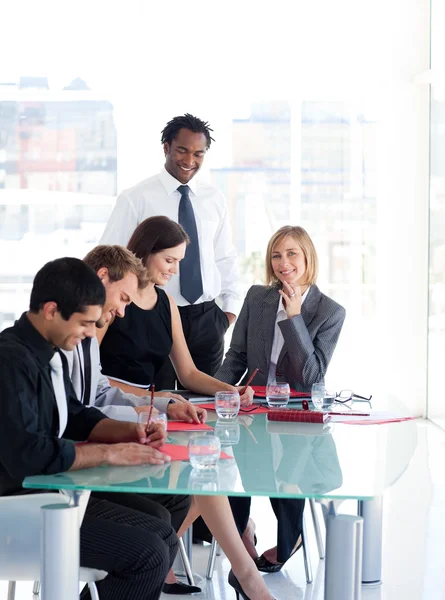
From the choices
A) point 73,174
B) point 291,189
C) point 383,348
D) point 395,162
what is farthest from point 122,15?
point 383,348

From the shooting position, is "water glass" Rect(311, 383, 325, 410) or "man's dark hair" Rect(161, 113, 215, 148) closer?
"water glass" Rect(311, 383, 325, 410)

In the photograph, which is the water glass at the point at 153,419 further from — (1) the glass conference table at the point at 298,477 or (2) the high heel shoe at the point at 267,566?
(2) the high heel shoe at the point at 267,566

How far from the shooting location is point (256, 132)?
23.5 feet

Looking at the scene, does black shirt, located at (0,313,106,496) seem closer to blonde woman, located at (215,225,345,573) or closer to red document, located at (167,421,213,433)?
red document, located at (167,421,213,433)

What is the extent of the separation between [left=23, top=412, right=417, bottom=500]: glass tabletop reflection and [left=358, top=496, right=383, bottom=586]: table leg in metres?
0.55

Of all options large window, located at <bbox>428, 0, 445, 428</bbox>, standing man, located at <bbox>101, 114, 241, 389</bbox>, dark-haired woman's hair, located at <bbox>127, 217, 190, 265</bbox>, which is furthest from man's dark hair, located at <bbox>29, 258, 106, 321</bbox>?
large window, located at <bbox>428, 0, 445, 428</bbox>

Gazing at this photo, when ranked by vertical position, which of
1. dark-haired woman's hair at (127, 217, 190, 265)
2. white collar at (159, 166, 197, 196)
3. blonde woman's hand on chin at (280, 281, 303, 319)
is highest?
white collar at (159, 166, 197, 196)

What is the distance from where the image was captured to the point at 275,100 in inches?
281

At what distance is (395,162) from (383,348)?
149 cm

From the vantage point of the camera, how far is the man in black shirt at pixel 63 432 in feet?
6.82

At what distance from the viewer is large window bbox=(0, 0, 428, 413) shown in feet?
22.6

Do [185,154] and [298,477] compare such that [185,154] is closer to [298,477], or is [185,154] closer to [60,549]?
[298,477]

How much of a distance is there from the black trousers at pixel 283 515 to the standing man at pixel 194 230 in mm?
851

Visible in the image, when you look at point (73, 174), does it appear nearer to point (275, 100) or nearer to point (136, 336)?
point (275, 100)
